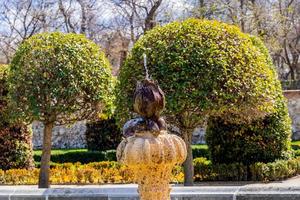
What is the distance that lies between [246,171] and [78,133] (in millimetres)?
11271

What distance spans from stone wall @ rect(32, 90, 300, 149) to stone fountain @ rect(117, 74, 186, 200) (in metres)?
16.5

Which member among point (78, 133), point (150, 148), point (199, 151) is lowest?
point (199, 151)

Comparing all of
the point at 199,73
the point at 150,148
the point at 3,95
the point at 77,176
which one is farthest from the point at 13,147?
the point at 150,148

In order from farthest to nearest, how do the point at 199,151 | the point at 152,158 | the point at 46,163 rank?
the point at 199,151 → the point at 46,163 → the point at 152,158

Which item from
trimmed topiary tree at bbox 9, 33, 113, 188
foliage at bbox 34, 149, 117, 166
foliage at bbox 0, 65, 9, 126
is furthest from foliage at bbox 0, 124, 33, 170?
trimmed topiary tree at bbox 9, 33, 113, 188

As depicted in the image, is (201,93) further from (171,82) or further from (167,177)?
(167,177)

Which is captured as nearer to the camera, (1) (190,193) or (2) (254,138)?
(1) (190,193)

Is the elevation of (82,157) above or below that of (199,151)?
below

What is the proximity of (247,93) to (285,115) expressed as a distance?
2.93 meters

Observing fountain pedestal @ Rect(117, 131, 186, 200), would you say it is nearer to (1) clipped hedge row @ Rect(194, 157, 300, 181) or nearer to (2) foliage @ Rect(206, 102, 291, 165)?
(1) clipped hedge row @ Rect(194, 157, 300, 181)

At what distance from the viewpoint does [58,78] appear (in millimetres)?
9727

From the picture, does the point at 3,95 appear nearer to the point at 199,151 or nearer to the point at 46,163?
the point at 46,163

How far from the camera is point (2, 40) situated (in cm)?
3328

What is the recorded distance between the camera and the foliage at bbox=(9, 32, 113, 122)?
973cm
